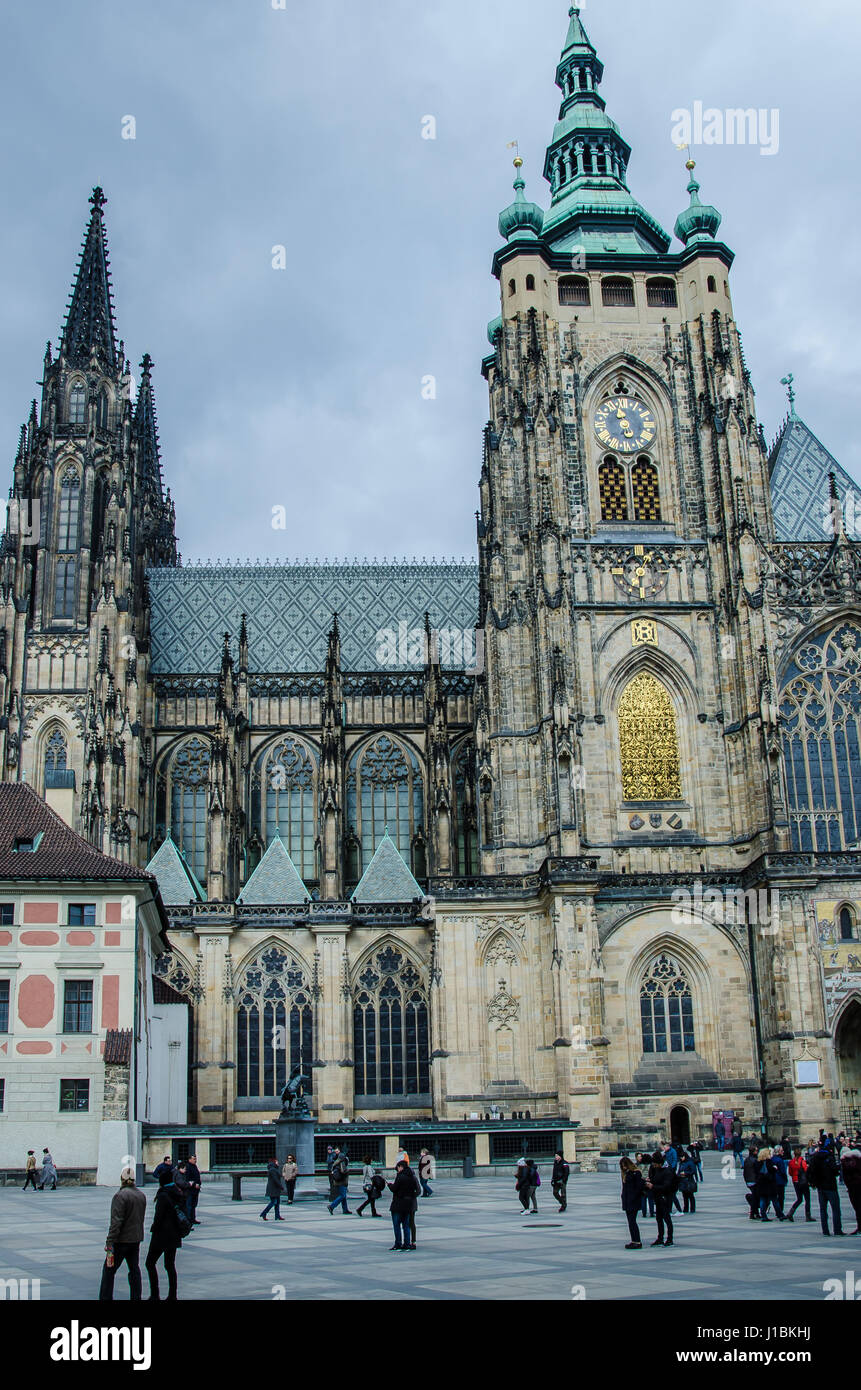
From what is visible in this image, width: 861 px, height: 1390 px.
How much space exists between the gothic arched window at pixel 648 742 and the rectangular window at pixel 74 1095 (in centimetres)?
2085

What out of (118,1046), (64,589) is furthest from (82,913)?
(64,589)

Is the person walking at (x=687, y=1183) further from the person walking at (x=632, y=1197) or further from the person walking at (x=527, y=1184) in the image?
the person walking at (x=632, y=1197)

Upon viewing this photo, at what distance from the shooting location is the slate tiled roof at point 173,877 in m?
47.0

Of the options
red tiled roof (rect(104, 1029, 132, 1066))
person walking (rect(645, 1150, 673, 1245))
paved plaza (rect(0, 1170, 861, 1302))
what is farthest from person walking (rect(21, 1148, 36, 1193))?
person walking (rect(645, 1150, 673, 1245))

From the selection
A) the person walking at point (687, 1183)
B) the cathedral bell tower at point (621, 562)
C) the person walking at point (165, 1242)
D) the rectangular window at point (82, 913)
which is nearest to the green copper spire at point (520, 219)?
the cathedral bell tower at point (621, 562)

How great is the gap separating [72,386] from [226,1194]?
3746 cm

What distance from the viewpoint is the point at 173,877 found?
47.9 metres

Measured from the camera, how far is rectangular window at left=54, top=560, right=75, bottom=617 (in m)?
54.1

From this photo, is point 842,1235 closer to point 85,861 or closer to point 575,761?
point 85,861

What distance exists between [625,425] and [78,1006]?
28.7 metres

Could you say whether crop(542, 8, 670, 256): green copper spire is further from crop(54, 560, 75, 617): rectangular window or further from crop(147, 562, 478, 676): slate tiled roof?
crop(54, 560, 75, 617): rectangular window

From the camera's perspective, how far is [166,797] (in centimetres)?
5400

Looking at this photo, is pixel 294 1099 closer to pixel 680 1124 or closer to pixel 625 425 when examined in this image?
pixel 680 1124
